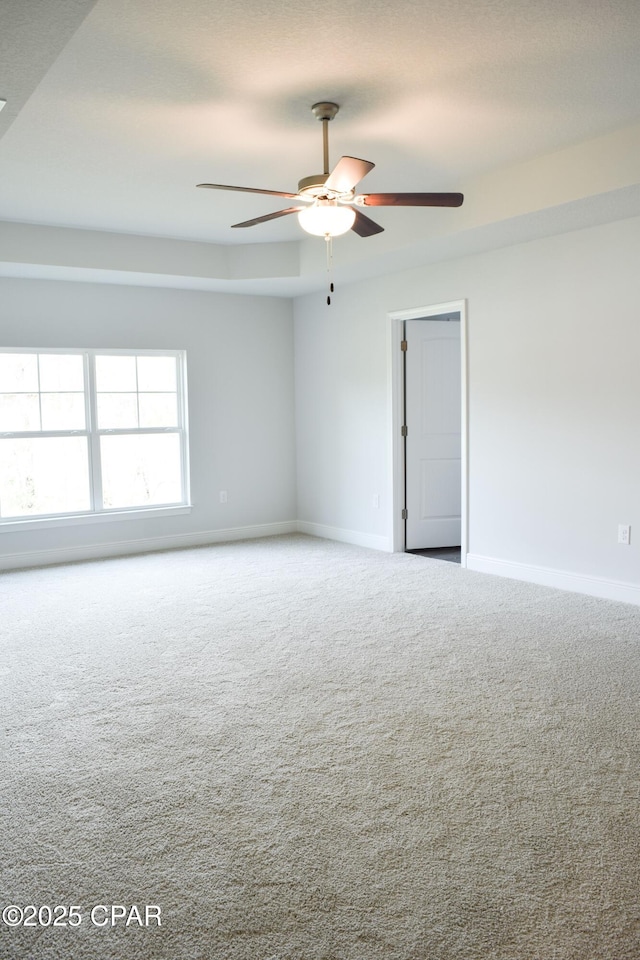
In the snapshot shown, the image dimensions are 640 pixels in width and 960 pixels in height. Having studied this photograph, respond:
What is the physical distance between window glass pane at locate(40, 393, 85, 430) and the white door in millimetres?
2955

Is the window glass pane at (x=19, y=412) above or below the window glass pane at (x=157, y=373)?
below

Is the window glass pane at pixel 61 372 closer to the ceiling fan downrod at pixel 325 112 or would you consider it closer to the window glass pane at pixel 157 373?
the window glass pane at pixel 157 373

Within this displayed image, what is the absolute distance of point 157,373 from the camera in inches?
275

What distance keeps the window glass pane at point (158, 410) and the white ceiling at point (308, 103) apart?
6.10 feet

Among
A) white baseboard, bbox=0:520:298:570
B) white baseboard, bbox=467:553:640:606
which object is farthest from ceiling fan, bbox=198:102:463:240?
white baseboard, bbox=0:520:298:570

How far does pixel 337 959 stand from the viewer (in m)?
1.76

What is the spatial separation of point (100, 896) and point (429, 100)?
3501 mm

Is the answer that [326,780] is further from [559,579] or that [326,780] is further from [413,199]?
[559,579]

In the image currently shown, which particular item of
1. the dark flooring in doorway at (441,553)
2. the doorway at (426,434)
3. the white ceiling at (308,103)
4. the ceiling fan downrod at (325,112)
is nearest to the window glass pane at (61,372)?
the white ceiling at (308,103)

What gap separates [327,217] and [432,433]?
3.38 m

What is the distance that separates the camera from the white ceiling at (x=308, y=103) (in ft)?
8.79

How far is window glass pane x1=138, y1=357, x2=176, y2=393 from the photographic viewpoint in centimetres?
690

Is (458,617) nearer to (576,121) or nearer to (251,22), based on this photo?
(576,121)

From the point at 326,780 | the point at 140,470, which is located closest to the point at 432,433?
the point at 140,470
